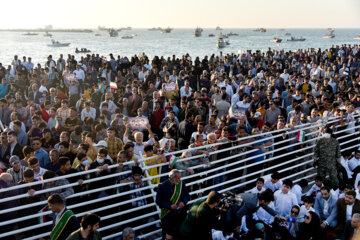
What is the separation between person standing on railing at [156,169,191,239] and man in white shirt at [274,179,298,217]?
2.47 metres

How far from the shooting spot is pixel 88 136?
732cm

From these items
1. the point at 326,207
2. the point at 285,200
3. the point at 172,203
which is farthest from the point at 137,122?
the point at 326,207

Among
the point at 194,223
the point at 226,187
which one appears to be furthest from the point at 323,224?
the point at 194,223

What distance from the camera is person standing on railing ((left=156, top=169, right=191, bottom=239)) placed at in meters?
5.65

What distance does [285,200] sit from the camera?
279 inches

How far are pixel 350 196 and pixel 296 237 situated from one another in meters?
1.49

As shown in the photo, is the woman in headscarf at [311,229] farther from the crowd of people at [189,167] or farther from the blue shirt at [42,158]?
the blue shirt at [42,158]

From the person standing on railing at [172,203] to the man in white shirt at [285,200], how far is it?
2.47m

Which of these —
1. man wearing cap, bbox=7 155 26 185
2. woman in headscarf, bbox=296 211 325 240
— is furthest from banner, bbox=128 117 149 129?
woman in headscarf, bbox=296 211 325 240

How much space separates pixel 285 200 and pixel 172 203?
2.79 meters

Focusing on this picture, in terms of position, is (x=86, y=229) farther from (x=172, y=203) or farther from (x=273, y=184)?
(x=273, y=184)

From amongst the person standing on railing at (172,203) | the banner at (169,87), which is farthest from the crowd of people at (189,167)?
the banner at (169,87)

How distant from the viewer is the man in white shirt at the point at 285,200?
7070 mm

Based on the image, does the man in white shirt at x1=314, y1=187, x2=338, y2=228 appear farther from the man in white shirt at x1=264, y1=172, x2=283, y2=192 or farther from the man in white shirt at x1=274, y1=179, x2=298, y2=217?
the man in white shirt at x1=264, y1=172, x2=283, y2=192
